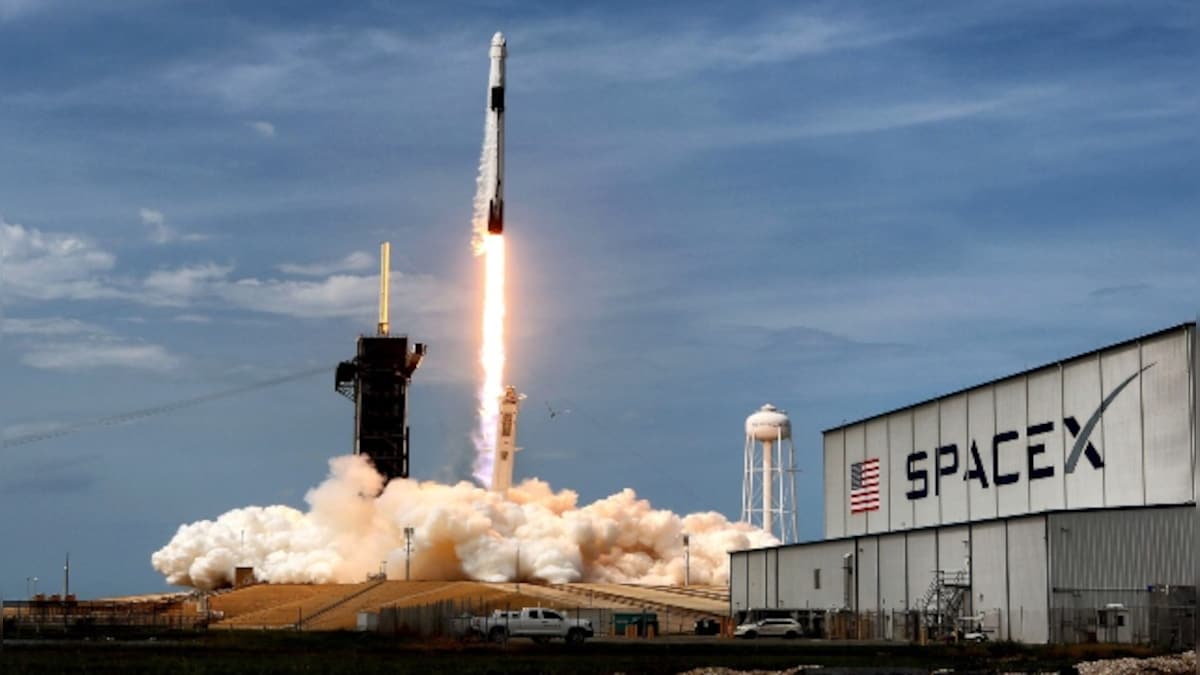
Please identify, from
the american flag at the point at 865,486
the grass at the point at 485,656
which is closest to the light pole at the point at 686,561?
the american flag at the point at 865,486

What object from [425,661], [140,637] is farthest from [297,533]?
[425,661]

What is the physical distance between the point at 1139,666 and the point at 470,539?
8740 centimetres

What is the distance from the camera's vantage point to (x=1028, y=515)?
78.1m

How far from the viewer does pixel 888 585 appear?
302 ft

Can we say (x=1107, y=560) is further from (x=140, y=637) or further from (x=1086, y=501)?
(x=140, y=637)

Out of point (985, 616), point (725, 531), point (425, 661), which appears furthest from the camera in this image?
point (725, 531)

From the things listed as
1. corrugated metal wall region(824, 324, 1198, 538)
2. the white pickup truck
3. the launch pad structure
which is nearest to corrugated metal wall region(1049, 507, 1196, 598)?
corrugated metal wall region(824, 324, 1198, 538)

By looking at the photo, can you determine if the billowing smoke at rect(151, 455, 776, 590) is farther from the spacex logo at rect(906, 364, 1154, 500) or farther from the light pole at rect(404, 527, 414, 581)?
the spacex logo at rect(906, 364, 1154, 500)

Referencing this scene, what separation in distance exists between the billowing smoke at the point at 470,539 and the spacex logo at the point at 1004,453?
39.5 meters

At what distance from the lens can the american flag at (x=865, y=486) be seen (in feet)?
350

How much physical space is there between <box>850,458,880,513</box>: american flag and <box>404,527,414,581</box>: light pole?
113 feet

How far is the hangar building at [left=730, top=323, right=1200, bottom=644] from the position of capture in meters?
74.8

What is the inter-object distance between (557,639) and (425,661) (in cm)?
2315

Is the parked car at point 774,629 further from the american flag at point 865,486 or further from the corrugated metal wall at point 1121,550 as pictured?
the corrugated metal wall at point 1121,550
